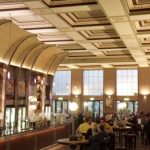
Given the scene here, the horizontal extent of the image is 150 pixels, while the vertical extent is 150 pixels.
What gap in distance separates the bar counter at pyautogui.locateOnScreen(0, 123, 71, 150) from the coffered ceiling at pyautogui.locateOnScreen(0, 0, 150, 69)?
395 centimetres

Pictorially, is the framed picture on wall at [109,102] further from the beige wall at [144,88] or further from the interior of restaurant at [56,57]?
the beige wall at [144,88]

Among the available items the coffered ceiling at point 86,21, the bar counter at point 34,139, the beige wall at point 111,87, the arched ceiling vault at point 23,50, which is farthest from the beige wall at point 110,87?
the bar counter at point 34,139

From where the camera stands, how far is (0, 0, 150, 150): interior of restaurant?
10.1m

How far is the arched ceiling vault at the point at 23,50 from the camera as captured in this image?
11.6 metres

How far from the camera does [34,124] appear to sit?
13.2m

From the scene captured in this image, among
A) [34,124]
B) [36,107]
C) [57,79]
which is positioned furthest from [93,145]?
[57,79]

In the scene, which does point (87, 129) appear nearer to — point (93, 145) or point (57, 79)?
point (93, 145)

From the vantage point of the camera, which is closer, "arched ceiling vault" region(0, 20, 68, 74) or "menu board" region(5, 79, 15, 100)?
"arched ceiling vault" region(0, 20, 68, 74)

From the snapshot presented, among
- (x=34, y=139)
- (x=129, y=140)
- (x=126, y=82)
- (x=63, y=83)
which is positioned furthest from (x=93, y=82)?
(x=34, y=139)

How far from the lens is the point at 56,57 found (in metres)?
17.3

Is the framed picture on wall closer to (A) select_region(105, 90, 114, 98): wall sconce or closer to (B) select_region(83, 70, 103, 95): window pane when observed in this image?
(A) select_region(105, 90, 114, 98): wall sconce

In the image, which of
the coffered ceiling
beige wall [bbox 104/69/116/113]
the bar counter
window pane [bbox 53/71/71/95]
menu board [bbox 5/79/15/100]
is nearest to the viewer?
the bar counter

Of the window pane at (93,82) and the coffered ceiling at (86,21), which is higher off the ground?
the coffered ceiling at (86,21)

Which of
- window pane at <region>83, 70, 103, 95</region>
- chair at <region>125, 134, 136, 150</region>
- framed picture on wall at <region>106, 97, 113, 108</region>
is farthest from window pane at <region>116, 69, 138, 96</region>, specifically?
chair at <region>125, 134, 136, 150</region>
